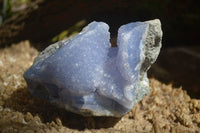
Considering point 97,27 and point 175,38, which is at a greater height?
point 97,27

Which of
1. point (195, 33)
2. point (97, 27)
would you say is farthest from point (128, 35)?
point (195, 33)

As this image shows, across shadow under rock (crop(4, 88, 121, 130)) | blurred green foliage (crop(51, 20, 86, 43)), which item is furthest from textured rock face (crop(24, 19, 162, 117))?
blurred green foliage (crop(51, 20, 86, 43))

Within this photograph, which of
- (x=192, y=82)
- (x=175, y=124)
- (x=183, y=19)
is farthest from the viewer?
(x=183, y=19)

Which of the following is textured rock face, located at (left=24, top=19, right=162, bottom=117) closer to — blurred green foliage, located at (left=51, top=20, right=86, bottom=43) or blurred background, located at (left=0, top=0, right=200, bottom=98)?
blurred background, located at (left=0, top=0, right=200, bottom=98)

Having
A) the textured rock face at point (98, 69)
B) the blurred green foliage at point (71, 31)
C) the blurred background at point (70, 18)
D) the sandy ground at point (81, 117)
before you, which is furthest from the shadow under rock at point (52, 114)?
the blurred green foliage at point (71, 31)

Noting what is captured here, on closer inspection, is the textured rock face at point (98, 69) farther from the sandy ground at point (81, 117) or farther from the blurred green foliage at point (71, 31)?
the blurred green foliage at point (71, 31)

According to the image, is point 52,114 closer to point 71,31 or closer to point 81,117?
point 81,117

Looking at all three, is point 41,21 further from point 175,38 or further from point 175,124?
point 175,38
